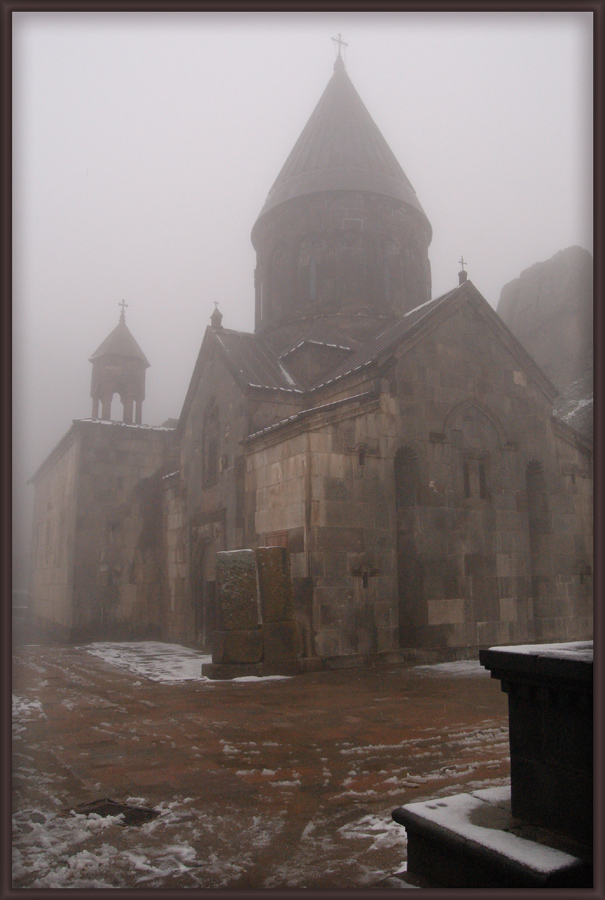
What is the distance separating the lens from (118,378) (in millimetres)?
21828

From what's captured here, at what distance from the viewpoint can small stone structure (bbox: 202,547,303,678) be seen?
9484mm

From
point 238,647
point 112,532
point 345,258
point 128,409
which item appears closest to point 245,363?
point 345,258

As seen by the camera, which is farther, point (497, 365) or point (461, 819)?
point (497, 365)

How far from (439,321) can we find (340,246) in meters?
5.81

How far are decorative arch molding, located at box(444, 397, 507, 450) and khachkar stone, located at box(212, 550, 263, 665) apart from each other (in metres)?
5.00

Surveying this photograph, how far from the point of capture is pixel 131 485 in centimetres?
1959

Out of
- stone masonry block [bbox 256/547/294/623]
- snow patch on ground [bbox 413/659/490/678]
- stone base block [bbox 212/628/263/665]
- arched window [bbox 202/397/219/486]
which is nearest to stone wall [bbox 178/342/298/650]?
arched window [bbox 202/397/219/486]

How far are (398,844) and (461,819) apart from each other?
0.62 m

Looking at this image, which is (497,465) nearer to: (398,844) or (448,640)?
(448,640)

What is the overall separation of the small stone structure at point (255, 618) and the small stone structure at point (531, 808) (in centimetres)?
673

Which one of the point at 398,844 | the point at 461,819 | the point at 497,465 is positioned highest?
the point at 497,465

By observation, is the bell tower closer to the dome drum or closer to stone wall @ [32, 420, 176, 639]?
stone wall @ [32, 420, 176, 639]

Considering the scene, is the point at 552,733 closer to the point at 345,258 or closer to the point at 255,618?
the point at 255,618
